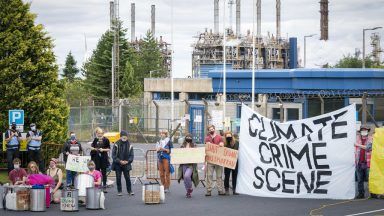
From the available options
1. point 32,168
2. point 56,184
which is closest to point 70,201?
point 32,168

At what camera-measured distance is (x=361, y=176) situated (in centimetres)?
2053

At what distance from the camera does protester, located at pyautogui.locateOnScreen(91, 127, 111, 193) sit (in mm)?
22391

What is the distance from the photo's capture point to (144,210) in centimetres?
1888

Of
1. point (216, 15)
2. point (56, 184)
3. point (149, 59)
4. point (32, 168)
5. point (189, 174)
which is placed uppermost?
point (216, 15)

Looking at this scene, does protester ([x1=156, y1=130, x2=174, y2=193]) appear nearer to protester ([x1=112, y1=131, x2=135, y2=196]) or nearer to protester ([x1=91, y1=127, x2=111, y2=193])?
protester ([x1=112, y1=131, x2=135, y2=196])

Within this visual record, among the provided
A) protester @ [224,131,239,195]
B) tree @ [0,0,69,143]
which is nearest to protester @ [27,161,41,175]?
protester @ [224,131,239,195]

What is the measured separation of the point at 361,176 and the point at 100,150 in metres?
7.21

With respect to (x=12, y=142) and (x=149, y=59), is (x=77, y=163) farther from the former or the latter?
(x=149, y=59)

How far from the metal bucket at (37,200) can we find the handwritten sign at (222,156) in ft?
15.9

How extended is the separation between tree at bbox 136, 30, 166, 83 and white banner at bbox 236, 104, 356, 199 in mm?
89686

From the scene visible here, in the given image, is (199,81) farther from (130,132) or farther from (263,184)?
(263,184)

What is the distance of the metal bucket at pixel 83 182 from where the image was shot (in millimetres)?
20062

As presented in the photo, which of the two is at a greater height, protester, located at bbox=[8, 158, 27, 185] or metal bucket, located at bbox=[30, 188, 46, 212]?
protester, located at bbox=[8, 158, 27, 185]

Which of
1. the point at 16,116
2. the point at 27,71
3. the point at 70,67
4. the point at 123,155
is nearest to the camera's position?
the point at 123,155
